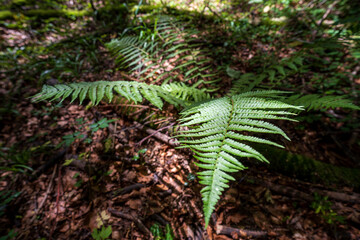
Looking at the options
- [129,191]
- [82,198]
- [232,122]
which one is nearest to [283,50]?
[232,122]

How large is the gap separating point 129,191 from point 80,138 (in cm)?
101

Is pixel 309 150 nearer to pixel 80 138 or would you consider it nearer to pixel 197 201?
pixel 197 201

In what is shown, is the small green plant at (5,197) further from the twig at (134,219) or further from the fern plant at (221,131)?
the fern plant at (221,131)

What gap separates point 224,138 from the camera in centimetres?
73

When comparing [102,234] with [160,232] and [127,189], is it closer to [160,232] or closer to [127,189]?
[127,189]

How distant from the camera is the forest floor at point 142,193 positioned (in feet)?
4.63

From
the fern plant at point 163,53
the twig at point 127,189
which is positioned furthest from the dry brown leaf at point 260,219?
the fern plant at point 163,53

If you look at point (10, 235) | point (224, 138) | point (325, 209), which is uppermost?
point (224, 138)

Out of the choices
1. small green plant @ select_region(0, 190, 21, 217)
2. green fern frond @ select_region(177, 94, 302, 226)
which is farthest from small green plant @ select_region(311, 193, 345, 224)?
small green plant @ select_region(0, 190, 21, 217)

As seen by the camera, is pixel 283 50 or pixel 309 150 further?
pixel 283 50

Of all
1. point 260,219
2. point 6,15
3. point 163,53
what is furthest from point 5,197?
point 6,15

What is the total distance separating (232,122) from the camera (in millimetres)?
801

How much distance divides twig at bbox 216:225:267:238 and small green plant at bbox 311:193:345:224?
0.57 metres

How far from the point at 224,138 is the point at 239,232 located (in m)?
1.12
